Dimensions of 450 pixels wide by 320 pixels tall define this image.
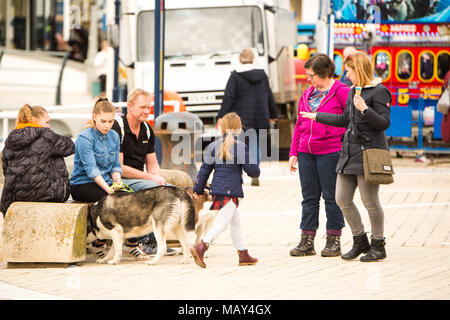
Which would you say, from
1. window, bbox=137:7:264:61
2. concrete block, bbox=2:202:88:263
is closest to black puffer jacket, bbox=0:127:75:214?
concrete block, bbox=2:202:88:263


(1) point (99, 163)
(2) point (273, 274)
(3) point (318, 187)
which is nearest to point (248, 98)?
(3) point (318, 187)

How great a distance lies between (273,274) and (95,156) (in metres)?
1.94

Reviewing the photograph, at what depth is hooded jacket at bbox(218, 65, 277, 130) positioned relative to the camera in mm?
15180

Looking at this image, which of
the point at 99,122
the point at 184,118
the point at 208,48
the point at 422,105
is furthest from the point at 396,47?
the point at 99,122

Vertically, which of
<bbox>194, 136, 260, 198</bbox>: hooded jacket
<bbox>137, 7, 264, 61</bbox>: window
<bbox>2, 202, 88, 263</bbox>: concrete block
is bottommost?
<bbox>2, 202, 88, 263</bbox>: concrete block

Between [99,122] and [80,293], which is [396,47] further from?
[80,293]

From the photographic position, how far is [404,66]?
2167 cm

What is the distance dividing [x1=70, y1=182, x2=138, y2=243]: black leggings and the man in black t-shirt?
37 centimetres

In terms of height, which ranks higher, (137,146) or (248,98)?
(248,98)

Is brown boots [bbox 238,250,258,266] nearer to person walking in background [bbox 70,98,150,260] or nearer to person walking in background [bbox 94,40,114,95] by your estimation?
person walking in background [bbox 70,98,150,260]

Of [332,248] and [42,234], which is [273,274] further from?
[42,234]

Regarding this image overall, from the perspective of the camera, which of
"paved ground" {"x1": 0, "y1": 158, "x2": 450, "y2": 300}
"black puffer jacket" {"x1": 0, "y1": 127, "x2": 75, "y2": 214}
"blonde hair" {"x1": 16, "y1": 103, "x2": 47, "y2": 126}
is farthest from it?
"blonde hair" {"x1": 16, "y1": 103, "x2": 47, "y2": 126}

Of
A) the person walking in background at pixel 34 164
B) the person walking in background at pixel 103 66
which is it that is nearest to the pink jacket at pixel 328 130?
the person walking in background at pixel 34 164

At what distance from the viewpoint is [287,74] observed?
21.7 meters
